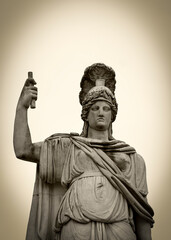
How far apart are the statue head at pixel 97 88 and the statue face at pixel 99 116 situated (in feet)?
0.20

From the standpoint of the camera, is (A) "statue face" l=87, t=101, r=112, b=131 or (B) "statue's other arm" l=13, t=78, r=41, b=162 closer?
(B) "statue's other arm" l=13, t=78, r=41, b=162

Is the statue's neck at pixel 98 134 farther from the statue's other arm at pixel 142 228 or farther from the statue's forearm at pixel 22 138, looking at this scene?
the statue's other arm at pixel 142 228

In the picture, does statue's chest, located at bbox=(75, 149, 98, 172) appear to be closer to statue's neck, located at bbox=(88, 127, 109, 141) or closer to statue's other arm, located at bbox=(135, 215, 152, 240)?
statue's neck, located at bbox=(88, 127, 109, 141)

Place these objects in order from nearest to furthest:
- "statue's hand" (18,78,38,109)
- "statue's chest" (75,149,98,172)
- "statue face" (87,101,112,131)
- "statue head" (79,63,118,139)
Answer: "statue's chest" (75,149,98,172)
"statue's hand" (18,78,38,109)
"statue face" (87,101,112,131)
"statue head" (79,63,118,139)

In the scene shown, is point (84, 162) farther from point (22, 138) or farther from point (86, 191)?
point (22, 138)

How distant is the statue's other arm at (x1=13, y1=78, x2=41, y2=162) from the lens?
43.4 ft

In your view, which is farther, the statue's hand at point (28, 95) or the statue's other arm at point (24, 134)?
the statue's hand at point (28, 95)

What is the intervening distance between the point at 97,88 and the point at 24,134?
1475 millimetres

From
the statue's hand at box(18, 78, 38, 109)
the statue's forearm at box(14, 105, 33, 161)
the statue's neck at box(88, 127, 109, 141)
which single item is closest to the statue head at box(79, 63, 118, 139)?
the statue's neck at box(88, 127, 109, 141)

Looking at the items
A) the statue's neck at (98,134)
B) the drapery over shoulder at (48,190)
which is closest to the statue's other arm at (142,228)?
the drapery over shoulder at (48,190)

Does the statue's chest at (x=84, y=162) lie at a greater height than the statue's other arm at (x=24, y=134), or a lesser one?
lesser

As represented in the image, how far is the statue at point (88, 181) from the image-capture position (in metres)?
12.5

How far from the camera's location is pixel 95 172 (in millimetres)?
13000

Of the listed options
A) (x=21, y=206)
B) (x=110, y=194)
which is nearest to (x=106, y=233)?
(x=110, y=194)
